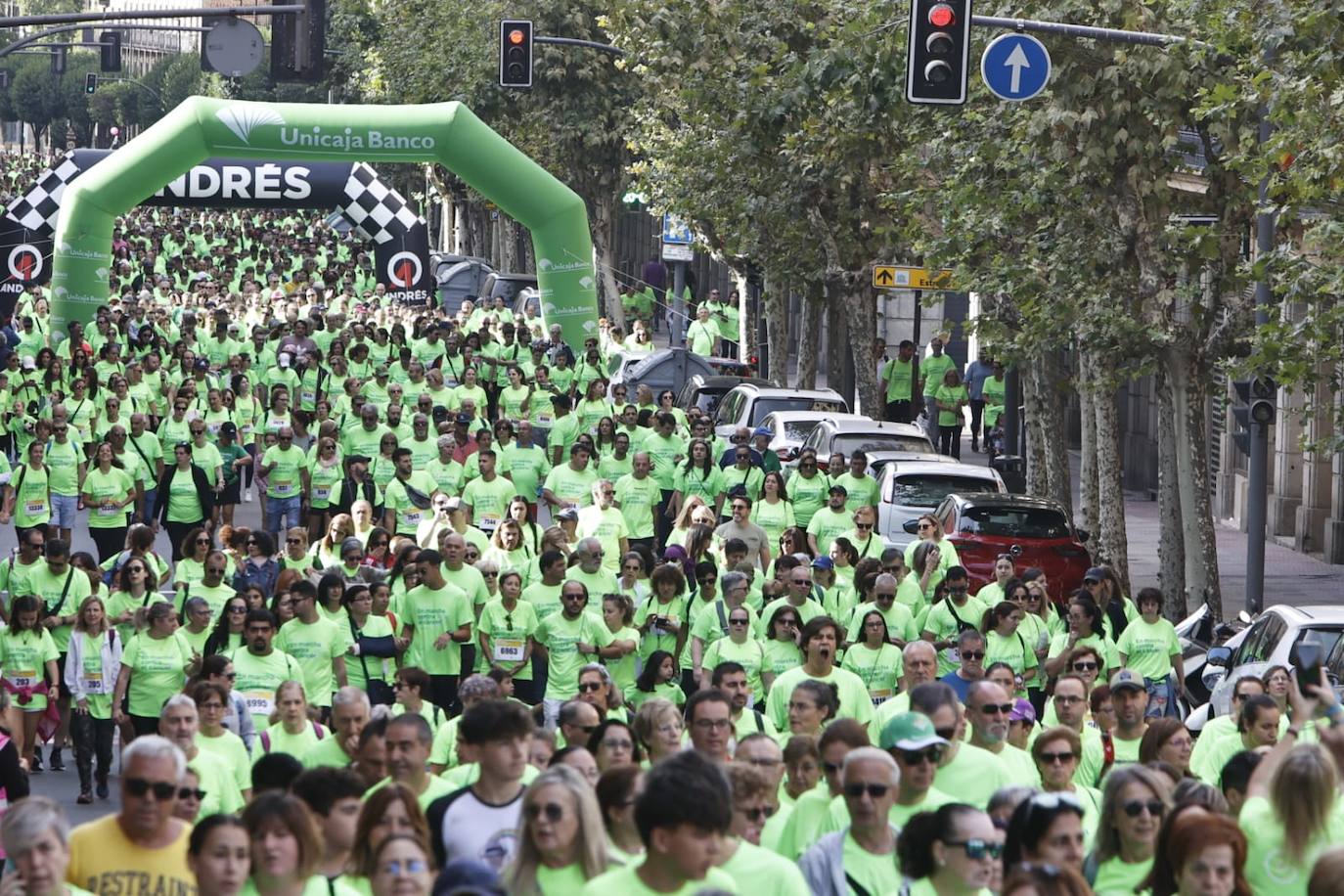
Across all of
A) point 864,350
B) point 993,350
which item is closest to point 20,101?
point 864,350

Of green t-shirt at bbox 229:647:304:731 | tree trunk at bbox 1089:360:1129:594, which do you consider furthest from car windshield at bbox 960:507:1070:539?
green t-shirt at bbox 229:647:304:731

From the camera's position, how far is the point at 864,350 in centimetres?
3294

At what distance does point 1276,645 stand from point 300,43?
1220cm

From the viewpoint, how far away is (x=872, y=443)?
80.4ft

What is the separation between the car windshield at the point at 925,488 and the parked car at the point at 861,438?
2504mm

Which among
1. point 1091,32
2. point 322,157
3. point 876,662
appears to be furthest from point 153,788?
point 322,157

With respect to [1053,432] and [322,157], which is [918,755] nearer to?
[1053,432]

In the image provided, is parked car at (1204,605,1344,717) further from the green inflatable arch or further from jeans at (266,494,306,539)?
the green inflatable arch

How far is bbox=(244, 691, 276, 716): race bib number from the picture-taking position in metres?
12.7

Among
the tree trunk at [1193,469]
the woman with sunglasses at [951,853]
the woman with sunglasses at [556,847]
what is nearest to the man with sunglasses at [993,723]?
the woman with sunglasses at [951,853]

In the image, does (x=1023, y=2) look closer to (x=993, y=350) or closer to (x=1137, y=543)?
(x=993, y=350)

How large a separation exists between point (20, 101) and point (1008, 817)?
15244cm

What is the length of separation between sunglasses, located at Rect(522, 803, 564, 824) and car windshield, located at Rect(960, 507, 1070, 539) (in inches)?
517

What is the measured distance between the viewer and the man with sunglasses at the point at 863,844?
7816 mm
